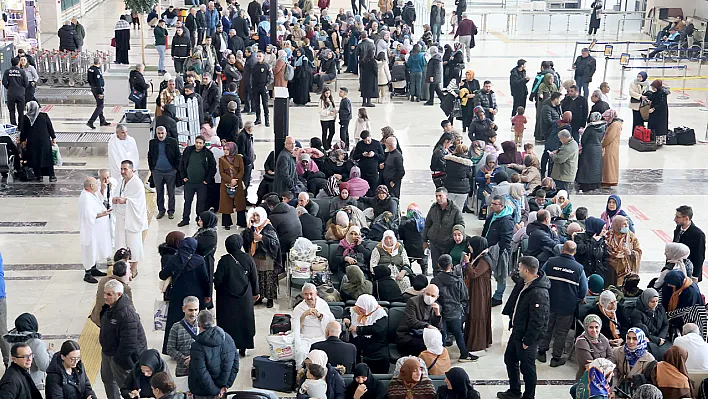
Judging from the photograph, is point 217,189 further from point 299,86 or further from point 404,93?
point 404,93

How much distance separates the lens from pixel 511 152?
15.4m

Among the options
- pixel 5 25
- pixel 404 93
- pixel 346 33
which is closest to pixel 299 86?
pixel 404 93

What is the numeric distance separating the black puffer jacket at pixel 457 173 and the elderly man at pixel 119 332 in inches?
254

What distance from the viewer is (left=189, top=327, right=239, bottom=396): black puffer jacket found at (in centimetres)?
835

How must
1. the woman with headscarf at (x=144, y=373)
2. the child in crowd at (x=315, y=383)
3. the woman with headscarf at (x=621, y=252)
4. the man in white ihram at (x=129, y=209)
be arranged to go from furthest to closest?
1. the man in white ihram at (x=129, y=209)
2. the woman with headscarf at (x=621, y=252)
3. the child in crowd at (x=315, y=383)
4. the woman with headscarf at (x=144, y=373)

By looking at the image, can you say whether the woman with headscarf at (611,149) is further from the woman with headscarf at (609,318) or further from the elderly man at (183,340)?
the elderly man at (183,340)

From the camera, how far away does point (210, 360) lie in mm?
8391

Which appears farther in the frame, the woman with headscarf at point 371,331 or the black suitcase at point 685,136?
the black suitcase at point 685,136

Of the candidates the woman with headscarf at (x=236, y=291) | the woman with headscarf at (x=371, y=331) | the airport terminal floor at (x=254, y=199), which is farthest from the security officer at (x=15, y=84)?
the woman with headscarf at (x=371, y=331)

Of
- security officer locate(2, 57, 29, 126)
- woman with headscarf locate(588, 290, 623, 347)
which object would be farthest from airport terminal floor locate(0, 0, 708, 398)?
security officer locate(2, 57, 29, 126)

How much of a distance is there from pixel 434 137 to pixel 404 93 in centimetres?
449

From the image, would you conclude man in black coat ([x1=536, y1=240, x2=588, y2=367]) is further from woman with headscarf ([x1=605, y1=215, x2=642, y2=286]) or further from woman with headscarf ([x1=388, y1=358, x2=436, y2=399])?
woman with headscarf ([x1=388, y1=358, x2=436, y2=399])

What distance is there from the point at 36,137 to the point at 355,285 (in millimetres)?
7981

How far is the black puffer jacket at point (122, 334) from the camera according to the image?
28.8ft
